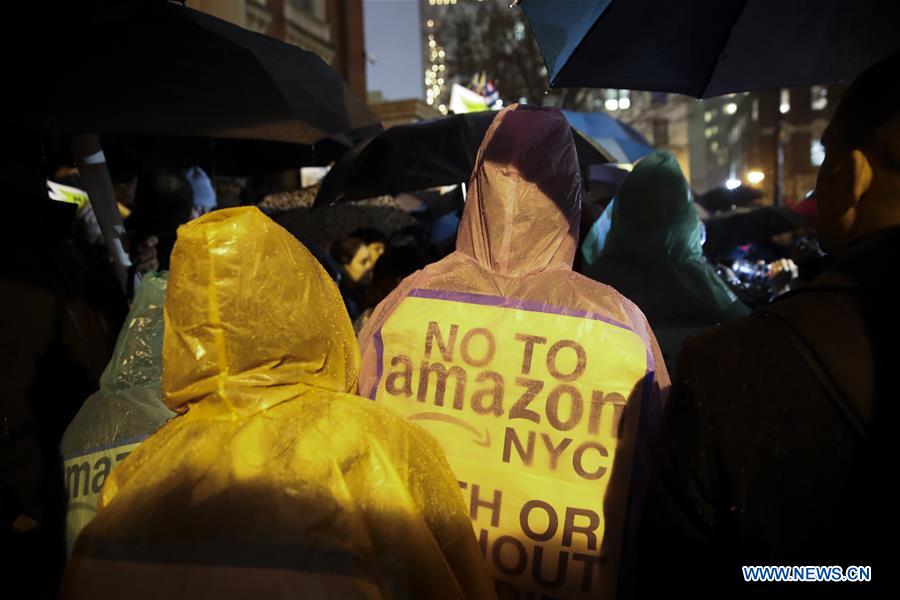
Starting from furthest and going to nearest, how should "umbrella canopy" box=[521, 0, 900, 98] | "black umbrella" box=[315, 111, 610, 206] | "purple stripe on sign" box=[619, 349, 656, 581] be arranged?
"black umbrella" box=[315, 111, 610, 206] < "umbrella canopy" box=[521, 0, 900, 98] < "purple stripe on sign" box=[619, 349, 656, 581]

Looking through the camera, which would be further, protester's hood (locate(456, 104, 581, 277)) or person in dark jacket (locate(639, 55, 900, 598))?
protester's hood (locate(456, 104, 581, 277))

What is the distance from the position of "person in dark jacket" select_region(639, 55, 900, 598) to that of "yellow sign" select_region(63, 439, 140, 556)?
67.1 inches

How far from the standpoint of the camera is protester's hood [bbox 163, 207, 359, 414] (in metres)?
1.64

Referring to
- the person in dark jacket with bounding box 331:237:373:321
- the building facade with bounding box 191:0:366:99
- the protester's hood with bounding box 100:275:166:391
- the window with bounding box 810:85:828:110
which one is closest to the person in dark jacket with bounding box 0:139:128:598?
the protester's hood with bounding box 100:275:166:391

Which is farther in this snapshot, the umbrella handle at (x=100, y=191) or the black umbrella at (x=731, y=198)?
the black umbrella at (x=731, y=198)

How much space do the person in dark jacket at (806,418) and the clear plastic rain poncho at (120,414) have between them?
5.54 ft

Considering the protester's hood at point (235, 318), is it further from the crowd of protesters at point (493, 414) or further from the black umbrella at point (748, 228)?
the black umbrella at point (748, 228)

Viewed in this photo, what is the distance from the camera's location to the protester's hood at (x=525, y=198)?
2445 millimetres

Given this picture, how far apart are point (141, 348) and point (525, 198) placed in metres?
1.41

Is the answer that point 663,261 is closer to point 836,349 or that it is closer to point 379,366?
point 379,366

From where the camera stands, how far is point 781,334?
1.42 m

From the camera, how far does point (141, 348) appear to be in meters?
2.48

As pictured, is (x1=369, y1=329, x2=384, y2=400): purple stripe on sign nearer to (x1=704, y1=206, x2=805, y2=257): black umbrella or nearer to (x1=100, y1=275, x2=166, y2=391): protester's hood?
(x1=100, y1=275, x2=166, y2=391): protester's hood

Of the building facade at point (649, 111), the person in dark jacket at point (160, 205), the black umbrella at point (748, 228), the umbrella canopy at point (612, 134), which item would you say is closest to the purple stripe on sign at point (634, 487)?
the person in dark jacket at point (160, 205)
